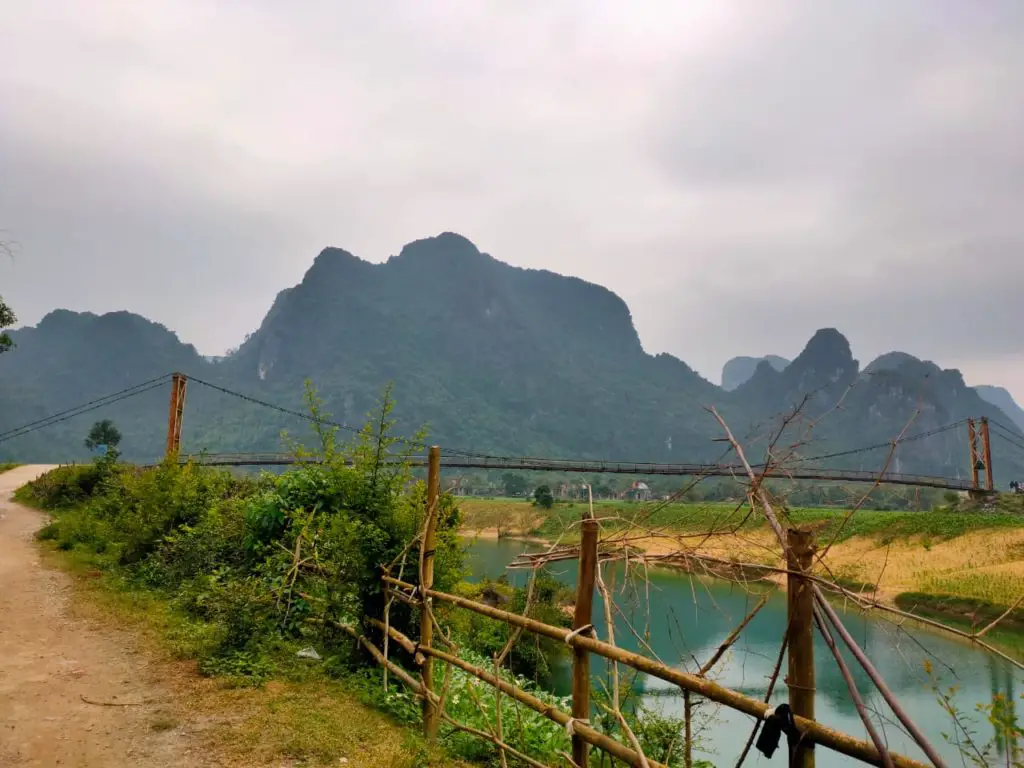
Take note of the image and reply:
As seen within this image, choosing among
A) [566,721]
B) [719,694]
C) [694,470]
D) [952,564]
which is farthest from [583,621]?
[694,470]

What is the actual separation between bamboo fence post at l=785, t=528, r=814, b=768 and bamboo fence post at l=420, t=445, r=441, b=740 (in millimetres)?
2489

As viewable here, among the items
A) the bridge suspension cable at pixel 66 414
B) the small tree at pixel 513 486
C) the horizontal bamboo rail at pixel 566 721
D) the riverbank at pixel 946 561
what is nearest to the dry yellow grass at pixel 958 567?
the riverbank at pixel 946 561

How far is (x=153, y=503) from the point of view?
7.90 meters

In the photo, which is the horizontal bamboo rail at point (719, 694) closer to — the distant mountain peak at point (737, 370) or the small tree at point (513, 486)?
the small tree at point (513, 486)

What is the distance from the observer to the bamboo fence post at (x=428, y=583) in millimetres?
3783

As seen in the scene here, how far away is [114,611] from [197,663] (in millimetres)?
1972

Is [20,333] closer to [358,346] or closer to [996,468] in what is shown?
[358,346]

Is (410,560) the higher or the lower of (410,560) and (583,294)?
the lower

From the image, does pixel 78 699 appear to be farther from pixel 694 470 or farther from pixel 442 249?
pixel 442 249

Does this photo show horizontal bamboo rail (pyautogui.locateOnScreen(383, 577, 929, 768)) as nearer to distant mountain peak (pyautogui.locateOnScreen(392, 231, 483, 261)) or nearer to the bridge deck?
the bridge deck

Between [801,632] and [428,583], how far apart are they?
2.75m

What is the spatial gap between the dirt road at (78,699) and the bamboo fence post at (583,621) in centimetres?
196

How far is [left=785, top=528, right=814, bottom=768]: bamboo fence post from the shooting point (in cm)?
167

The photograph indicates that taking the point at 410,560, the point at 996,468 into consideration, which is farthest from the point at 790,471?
the point at 996,468
